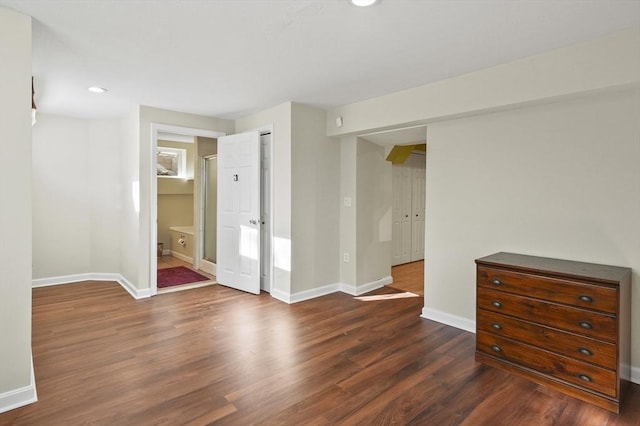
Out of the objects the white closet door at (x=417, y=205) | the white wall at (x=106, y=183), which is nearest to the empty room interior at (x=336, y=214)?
the white wall at (x=106, y=183)

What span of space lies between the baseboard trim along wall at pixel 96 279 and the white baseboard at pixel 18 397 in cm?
216

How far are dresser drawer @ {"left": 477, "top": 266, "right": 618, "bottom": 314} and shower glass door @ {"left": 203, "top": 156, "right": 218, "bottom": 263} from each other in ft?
14.1

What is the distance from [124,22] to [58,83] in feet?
6.03

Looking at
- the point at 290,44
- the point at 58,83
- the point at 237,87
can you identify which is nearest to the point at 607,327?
the point at 290,44

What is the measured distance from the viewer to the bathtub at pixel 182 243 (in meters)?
6.56

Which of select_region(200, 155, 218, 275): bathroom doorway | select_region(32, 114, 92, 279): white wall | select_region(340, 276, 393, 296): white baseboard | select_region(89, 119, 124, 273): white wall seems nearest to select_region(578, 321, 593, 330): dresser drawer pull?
select_region(340, 276, 393, 296): white baseboard

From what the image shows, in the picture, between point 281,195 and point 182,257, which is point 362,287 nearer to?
point 281,195

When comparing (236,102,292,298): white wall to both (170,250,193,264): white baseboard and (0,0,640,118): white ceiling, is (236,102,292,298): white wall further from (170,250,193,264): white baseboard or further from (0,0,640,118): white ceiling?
(170,250,193,264): white baseboard

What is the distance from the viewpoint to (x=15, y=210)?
2.06 m

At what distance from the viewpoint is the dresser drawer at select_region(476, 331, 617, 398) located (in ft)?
6.93

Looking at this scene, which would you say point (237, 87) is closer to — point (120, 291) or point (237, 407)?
point (237, 407)

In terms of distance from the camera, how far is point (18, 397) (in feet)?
6.79

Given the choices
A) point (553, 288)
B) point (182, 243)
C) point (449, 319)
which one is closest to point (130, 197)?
point (182, 243)

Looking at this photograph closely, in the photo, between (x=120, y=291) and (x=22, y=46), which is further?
(x=120, y=291)
